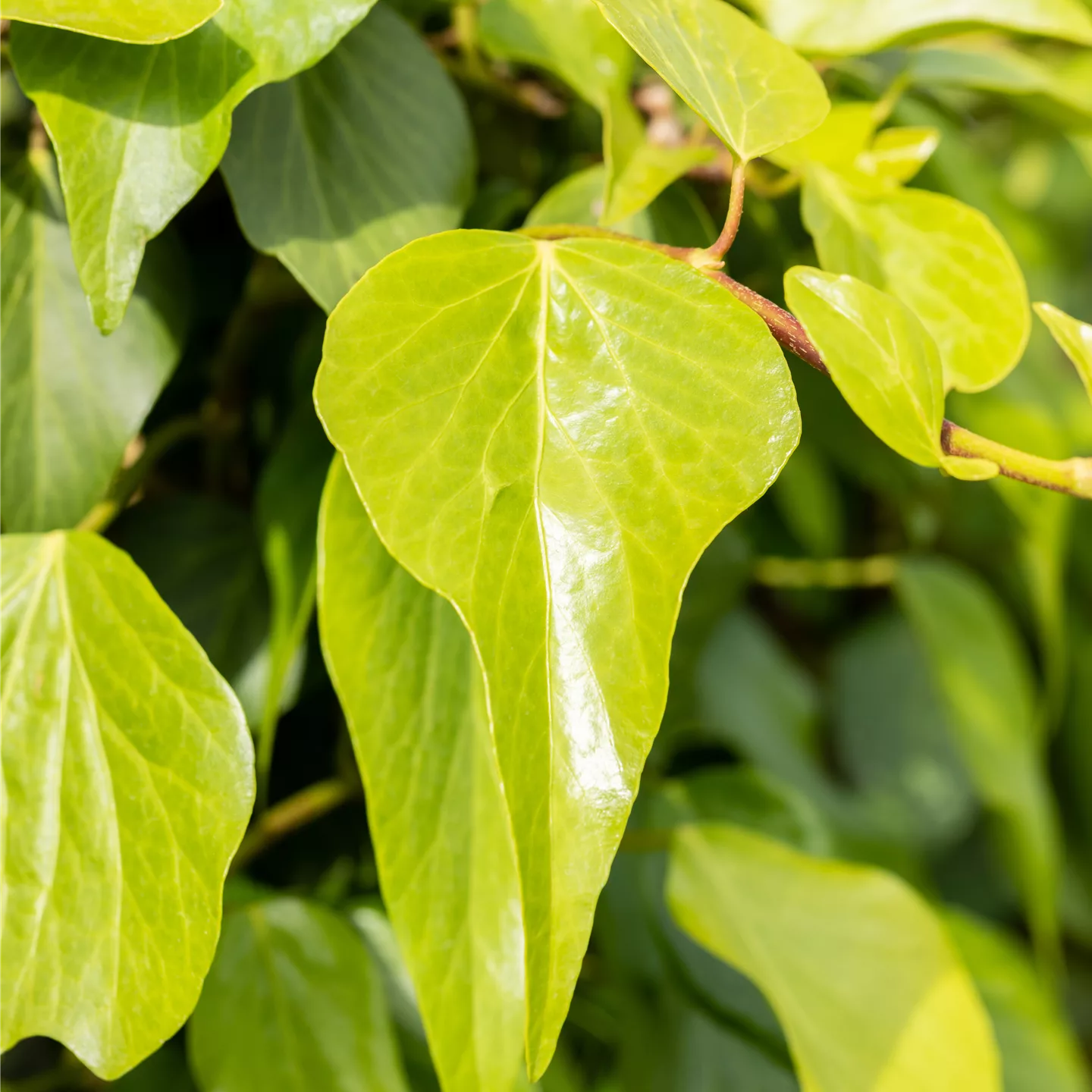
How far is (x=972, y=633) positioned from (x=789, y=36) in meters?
0.31

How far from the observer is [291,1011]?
0.28 m

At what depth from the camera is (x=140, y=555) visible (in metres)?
0.32

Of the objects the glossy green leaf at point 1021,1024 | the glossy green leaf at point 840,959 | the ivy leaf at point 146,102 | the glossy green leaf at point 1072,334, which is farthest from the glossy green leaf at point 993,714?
the ivy leaf at point 146,102

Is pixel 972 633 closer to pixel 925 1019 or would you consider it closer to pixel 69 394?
pixel 925 1019

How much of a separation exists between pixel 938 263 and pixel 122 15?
196 millimetres

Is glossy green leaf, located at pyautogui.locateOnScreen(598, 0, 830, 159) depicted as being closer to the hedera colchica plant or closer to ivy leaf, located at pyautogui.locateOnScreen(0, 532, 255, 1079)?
the hedera colchica plant

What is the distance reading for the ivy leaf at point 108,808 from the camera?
0.67ft

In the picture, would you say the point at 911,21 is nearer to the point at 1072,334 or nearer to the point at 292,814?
the point at 1072,334

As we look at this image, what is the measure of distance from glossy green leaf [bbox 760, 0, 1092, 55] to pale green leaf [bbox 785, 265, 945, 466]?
15 centimetres

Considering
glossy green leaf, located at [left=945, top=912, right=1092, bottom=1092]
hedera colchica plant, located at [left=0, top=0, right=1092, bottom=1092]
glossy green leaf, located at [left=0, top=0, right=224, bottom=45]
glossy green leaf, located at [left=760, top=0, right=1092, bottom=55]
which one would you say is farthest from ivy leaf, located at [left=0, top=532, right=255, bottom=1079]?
glossy green leaf, located at [left=945, top=912, right=1092, bottom=1092]

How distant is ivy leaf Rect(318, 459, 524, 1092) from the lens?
0.23m

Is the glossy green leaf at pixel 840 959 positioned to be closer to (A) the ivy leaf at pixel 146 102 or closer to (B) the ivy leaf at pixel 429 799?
(B) the ivy leaf at pixel 429 799

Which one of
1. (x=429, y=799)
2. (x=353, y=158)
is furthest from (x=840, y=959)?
(x=353, y=158)

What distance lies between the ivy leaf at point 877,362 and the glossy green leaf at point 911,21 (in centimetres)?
15
